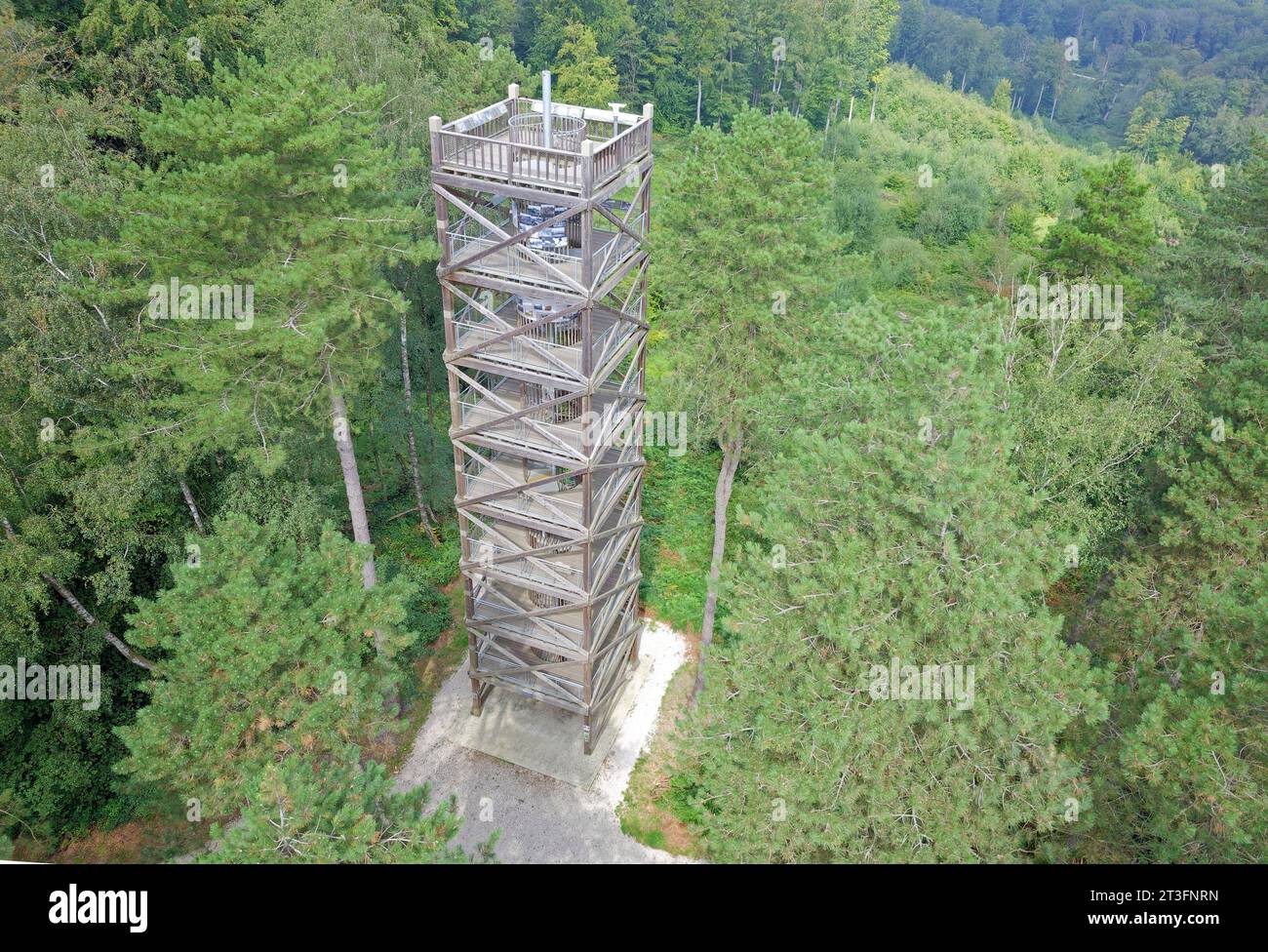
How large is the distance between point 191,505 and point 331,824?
37.0 feet

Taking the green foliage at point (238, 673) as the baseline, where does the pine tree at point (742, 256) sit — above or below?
above

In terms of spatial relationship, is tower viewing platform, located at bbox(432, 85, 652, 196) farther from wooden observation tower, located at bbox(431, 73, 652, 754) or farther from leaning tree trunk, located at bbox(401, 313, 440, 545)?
leaning tree trunk, located at bbox(401, 313, 440, 545)

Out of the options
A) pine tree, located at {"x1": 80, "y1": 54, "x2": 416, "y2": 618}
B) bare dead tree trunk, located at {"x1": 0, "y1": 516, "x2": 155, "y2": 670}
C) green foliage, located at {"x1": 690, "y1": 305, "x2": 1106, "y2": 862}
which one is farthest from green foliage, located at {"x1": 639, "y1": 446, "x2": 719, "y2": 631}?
bare dead tree trunk, located at {"x1": 0, "y1": 516, "x2": 155, "y2": 670}

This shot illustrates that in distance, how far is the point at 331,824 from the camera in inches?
507

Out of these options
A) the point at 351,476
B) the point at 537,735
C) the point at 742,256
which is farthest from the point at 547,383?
the point at 537,735

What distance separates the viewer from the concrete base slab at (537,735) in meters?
22.2

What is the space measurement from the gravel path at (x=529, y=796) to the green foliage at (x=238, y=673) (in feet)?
20.0

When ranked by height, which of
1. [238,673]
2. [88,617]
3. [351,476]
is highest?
[351,476]

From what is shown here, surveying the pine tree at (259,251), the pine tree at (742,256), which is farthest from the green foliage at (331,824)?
the pine tree at (742,256)

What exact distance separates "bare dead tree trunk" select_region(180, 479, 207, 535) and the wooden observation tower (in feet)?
22.5

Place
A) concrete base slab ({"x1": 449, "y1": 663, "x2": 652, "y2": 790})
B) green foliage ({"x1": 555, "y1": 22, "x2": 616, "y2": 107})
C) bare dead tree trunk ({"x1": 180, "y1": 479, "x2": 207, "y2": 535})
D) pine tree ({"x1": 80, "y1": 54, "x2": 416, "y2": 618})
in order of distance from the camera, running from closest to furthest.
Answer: pine tree ({"x1": 80, "y1": 54, "x2": 416, "y2": 618})
bare dead tree trunk ({"x1": 180, "y1": 479, "x2": 207, "y2": 535})
concrete base slab ({"x1": 449, "y1": 663, "x2": 652, "y2": 790})
green foliage ({"x1": 555, "y1": 22, "x2": 616, "y2": 107})

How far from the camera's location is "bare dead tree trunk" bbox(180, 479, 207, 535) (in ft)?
67.9

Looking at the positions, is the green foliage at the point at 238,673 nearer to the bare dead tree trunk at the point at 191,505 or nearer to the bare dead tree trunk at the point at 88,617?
the bare dead tree trunk at the point at 88,617

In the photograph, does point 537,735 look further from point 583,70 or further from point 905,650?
point 583,70
